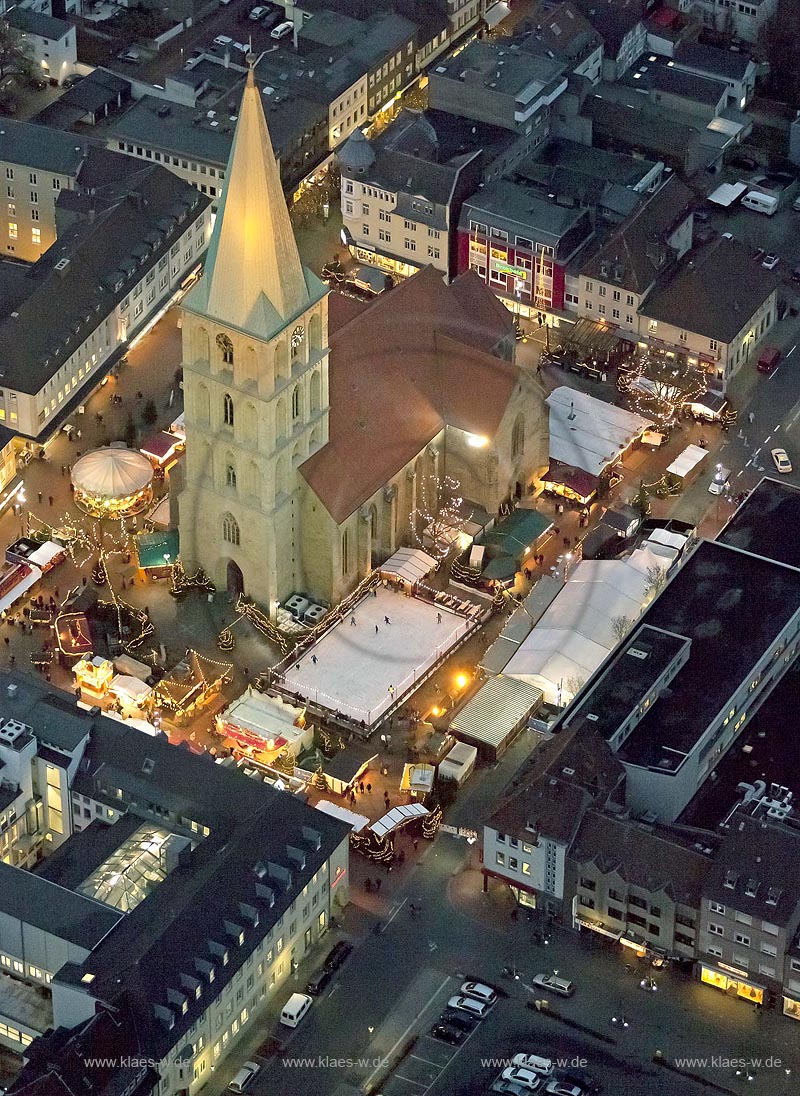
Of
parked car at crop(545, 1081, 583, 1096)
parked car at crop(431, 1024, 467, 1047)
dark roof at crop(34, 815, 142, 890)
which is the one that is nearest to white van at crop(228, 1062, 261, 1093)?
parked car at crop(431, 1024, 467, 1047)

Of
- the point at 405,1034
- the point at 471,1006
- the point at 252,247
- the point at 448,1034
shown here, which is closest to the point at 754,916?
the point at 471,1006

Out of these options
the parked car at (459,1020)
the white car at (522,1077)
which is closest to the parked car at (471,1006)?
the parked car at (459,1020)

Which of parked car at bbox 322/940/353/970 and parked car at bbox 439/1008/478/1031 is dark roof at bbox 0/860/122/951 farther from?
parked car at bbox 439/1008/478/1031

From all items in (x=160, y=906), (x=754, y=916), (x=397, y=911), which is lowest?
(x=160, y=906)

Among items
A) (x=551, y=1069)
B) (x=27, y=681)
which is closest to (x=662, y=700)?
(x=551, y=1069)

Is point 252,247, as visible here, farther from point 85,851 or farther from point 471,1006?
point 471,1006

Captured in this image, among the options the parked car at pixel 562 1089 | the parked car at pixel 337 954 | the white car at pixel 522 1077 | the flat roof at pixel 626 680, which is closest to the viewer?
the parked car at pixel 562 1089

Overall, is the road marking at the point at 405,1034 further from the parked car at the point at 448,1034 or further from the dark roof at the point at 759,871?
the dark roof at the point at 759,871
